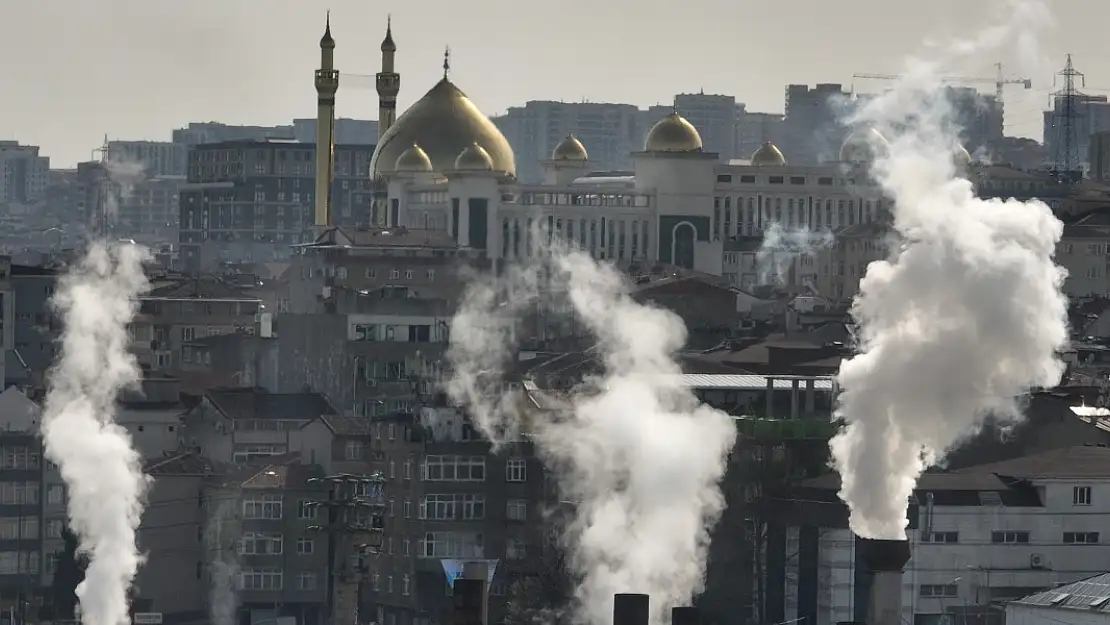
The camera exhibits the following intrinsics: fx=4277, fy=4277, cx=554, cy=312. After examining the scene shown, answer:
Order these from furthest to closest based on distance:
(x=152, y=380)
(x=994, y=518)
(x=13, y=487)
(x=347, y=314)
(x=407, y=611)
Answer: (x=347, y=314)
(x=152, y=380)
(x=13, y=487)
(x=407, y=611)
(x=994, y=518)

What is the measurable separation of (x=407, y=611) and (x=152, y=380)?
17.4 meters

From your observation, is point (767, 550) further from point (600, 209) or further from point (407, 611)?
point (600, 209)

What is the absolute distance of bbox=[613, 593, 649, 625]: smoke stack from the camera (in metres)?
49.1

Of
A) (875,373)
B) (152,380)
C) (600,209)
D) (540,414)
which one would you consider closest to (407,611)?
(540,414)

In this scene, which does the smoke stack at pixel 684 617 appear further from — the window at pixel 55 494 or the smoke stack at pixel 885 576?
the window at pixel 55 494

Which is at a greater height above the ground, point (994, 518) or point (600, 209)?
point (600, 209)

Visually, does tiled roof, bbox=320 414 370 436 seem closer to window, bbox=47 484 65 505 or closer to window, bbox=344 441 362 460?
window, bbox=344 441 362 460

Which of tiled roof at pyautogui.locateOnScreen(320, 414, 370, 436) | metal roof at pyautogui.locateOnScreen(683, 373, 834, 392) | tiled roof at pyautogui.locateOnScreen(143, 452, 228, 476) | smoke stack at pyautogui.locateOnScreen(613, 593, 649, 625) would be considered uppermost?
metal roof at pyautogui.locateOnScreen(683, 373, 834, 392)

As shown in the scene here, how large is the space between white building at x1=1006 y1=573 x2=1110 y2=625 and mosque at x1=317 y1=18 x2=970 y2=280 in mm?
87700

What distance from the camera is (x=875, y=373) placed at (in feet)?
157

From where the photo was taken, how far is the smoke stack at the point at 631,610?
161 ft

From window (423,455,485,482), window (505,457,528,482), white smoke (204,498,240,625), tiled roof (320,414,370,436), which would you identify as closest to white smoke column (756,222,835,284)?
tiled roof (320,414,370,436)

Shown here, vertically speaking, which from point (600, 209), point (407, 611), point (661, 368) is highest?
point (600, 209)

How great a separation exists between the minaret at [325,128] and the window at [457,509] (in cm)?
7404
